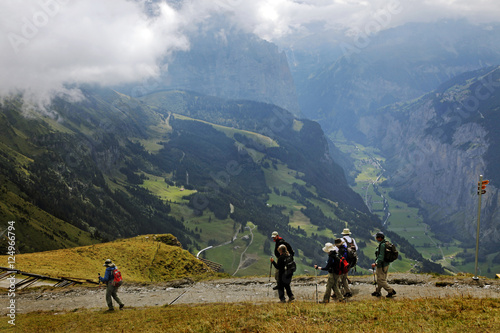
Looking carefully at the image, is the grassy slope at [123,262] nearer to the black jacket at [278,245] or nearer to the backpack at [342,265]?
the black jacket at [278,245]

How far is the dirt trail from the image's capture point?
28.0 meters

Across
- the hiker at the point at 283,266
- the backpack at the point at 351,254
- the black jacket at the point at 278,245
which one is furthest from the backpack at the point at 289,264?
the backpack at the point at 351,254

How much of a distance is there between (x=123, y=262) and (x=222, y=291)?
926 inches

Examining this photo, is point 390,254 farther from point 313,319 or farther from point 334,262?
point 313,319

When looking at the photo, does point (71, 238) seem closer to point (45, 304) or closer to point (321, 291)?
point (45, 304)

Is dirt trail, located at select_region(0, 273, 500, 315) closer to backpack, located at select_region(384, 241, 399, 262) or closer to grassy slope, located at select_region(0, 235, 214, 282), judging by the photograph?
backpack, located at select_region(384, 241, 399, 262)

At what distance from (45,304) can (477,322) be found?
36.5 m

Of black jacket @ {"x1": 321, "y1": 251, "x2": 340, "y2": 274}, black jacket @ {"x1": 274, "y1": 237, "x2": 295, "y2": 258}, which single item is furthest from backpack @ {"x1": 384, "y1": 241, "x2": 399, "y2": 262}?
black jacket @ {"x1": 274, "y1": 237, "x2": 295, "y2": 258}

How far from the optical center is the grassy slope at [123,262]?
43.8 m

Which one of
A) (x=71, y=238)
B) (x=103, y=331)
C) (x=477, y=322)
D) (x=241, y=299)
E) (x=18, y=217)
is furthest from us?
(x=71, y=238)

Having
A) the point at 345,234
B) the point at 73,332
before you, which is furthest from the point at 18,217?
the point at 345,234

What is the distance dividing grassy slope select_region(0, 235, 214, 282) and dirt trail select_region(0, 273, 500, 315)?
5.76 metres

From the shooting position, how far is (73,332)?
2300 centimetres

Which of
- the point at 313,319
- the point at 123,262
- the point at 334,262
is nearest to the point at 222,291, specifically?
the point at 334,262
